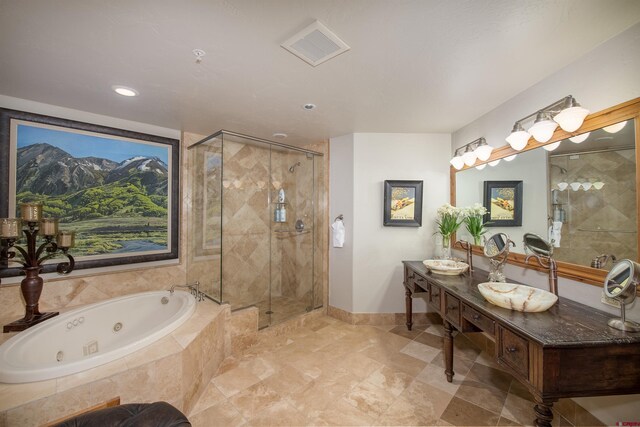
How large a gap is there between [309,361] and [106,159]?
286cm

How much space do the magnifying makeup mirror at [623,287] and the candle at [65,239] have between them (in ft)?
12.4

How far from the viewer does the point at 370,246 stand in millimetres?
3129

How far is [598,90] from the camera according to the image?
1.50 m

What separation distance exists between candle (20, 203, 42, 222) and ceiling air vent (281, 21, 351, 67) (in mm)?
2316

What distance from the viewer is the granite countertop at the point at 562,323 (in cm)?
112

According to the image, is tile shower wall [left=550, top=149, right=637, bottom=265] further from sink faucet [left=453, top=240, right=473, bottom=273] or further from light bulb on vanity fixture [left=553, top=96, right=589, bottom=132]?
sink faucet [left=453, top=240, right=473, bottom=273]

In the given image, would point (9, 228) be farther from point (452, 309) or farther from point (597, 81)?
point (597, 81)

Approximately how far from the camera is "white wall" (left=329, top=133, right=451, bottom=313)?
3.07 metres

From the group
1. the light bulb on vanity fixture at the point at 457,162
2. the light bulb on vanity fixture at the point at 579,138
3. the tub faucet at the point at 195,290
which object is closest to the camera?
the light bulb on vanity fixture at the point at 579,138

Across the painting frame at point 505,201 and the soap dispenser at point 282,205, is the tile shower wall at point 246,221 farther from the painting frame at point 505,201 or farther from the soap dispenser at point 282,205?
the painting frame at point 505,201

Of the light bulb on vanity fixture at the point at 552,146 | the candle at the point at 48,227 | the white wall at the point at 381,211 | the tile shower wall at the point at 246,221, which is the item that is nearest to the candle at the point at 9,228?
the candle at the point at 48,227

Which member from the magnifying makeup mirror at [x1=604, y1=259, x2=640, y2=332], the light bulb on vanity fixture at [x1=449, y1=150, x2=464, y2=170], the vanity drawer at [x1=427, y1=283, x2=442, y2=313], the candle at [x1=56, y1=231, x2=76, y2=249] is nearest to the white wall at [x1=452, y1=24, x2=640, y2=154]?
the light bulb on vanity fixture at [x1=449, y1=150, x2=464, y2=170]

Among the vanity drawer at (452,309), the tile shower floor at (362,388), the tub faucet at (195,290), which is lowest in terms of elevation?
the tile shower floor at (362,388)

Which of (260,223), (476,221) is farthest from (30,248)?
(476,221)
